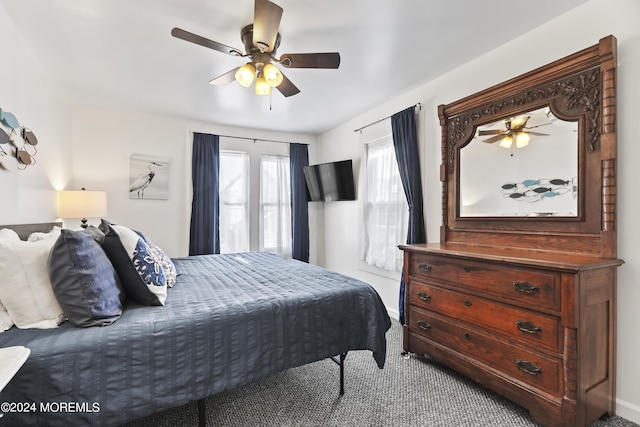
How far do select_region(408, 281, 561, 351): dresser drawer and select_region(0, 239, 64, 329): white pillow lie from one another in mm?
2320

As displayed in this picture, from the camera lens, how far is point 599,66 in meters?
1.84

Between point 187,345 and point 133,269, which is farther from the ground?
point 133,269

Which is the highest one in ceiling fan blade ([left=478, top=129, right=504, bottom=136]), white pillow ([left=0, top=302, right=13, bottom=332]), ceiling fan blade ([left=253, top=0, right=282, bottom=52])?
ceiling fan blade ([left=253, top=0, right=282, bottom=52])

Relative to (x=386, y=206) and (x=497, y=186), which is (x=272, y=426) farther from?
(x=386, y=206)

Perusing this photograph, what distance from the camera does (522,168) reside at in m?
2.26

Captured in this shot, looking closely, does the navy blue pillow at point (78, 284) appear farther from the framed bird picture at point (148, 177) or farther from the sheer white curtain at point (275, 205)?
the sheer white curtain at point (275, 205)

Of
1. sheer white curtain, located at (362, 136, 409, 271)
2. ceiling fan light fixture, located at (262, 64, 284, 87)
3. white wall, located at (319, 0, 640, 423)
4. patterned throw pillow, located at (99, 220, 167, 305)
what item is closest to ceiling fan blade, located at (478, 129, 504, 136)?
white wall, located at (319, 0, 640, 423)

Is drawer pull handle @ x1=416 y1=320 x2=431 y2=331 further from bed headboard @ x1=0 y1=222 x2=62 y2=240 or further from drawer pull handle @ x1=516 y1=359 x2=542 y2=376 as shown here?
bed headboard @ x1=0 y1=222 x2=62 y2=240

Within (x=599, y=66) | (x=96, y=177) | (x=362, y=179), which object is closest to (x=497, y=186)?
(x=599, y=66)

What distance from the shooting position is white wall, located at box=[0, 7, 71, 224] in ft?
6.80

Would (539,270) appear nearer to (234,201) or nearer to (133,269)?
(133,269)

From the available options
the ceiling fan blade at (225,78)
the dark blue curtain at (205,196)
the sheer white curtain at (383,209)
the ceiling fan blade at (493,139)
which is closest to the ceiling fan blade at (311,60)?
the ceiling fan blade at (225,78)

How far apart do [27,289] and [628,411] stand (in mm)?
3262

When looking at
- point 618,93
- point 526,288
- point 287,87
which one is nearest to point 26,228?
point 287,87
